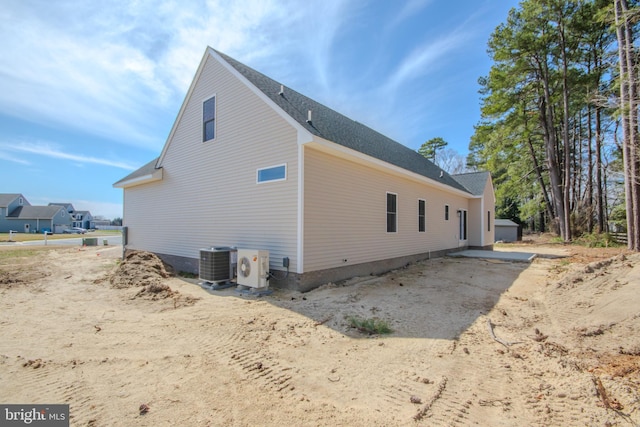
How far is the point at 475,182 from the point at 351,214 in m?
12.9

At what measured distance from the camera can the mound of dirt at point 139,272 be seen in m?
7.48

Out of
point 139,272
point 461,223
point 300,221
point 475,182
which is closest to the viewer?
point 300,221

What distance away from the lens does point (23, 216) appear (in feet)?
164

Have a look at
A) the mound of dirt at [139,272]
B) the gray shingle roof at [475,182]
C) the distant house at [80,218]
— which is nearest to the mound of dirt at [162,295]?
the mound of dirt at [139,272]

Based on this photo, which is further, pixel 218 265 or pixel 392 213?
pixel 392 213

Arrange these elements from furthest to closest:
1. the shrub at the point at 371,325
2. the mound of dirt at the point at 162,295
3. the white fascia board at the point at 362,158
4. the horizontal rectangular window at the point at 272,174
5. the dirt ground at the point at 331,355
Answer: the horizontal rectangular window at the point at 272,174, the white fascia board at the point at 362,158, the mound of dirt at the point at 162,295, the shrub at the point at 371,325, the dirt ground at the point at 331,355

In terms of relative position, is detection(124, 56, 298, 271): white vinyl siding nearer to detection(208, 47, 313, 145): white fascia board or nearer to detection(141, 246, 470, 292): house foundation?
detection(208, 47, 313, 145): white fascia board

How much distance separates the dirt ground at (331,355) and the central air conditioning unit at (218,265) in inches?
23.2

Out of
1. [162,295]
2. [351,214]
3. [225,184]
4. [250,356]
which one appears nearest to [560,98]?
[351,214]

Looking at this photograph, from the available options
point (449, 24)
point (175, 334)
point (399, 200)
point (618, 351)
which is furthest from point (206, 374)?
point (449, 24)

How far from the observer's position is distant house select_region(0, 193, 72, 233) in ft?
163

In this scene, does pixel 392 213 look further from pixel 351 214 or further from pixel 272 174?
pixel 272 174

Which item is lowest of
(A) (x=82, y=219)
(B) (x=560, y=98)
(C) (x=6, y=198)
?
(A) (x=82, y=219)

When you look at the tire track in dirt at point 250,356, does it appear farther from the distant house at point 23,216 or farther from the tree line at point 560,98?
the distant house at point 23,216
